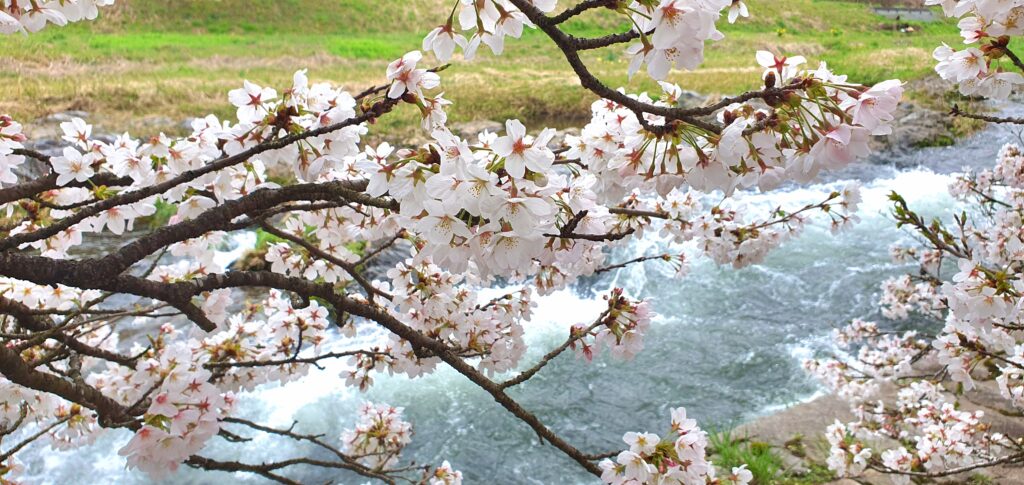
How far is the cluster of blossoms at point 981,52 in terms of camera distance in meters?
1.30

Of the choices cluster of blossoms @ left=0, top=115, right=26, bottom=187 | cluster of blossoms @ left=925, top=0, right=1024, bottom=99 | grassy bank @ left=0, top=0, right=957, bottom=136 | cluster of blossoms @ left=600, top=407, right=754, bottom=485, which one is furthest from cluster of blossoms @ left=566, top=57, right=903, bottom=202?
grassy bank @ left=0, top=0, right=957, bottom=136

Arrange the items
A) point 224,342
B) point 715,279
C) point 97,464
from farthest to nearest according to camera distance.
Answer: point 715,279
point 97,464
point 224,342

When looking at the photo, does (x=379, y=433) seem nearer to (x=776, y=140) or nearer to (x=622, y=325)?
(x=622, y=325)

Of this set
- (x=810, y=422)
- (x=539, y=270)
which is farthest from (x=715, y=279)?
(x=539, y=270)

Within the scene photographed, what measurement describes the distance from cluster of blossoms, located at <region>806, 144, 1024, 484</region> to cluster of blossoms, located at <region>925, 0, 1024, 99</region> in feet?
1.88

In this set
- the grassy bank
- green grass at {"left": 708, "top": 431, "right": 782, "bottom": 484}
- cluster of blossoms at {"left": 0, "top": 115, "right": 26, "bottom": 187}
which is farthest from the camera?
the grassy bank

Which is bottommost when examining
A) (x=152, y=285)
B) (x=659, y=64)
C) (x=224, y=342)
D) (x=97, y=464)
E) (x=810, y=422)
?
(x=810, y=422)

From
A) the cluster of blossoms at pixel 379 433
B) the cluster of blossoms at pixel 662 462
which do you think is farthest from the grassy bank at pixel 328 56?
the cluster of blossoms at pixel 662 462

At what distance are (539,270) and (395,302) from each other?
48cm

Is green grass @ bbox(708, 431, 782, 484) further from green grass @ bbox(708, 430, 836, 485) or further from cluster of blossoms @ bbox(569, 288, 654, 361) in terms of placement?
cluster of blossoms @ bbox(569, 288, 654, 361)

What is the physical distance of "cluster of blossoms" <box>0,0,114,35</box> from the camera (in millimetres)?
1286

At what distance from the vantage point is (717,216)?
278 cm

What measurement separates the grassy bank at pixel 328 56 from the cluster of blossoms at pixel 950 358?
647 centimetres

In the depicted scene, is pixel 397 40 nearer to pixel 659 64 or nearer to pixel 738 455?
pixel 738 455
